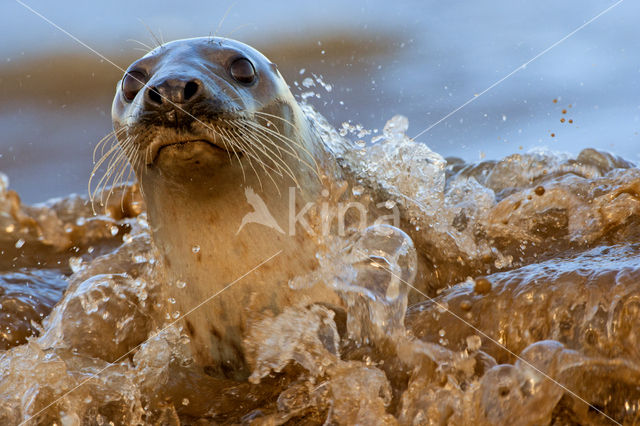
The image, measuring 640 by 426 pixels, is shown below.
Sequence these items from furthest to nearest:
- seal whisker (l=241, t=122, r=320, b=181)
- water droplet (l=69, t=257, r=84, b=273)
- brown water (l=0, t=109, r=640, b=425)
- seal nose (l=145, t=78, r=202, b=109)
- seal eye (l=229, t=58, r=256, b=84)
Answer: water droplet (l=69, t=257, r=84, b=273)
seal eye (l=229, t=58, r=256, b=84)
seal whisker (l=241, t=122, r=320, b=181)
seal nose (l=145, t=78, r=202, b=109)
brown water (l=0, t=109, r=640, b=425)

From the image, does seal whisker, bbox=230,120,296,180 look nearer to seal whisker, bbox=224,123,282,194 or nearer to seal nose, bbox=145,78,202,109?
seal whisker, bbox=224,123,282,194

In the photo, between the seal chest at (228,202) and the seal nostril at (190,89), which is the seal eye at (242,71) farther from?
the seal nostril at (190,89)

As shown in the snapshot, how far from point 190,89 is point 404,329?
2.84 ft

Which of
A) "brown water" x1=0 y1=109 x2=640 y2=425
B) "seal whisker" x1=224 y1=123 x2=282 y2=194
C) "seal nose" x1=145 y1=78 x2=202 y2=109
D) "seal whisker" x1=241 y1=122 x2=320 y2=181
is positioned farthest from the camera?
"seal whisker" x1=241 y1=122 x2=320 y2=181

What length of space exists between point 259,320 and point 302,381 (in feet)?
0.76

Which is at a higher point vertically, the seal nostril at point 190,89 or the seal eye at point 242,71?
Answer: the seal eye at point 242,71

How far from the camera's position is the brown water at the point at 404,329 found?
1879mm

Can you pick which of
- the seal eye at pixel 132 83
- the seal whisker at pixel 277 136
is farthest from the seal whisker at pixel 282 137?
the seal eye at pixel 132 83

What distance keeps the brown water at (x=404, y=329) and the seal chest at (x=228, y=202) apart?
7 centimetres

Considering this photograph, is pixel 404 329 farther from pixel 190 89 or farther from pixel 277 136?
pixel 190 89

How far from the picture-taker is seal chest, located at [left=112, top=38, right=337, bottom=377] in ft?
7.15

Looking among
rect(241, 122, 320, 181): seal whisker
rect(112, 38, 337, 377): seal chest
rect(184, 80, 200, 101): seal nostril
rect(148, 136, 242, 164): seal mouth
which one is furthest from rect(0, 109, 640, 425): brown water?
rect(184, 80, 200, 101): seal nostril

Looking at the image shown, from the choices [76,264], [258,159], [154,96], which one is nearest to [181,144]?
[154,96]

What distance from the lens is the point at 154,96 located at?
2004 mm
